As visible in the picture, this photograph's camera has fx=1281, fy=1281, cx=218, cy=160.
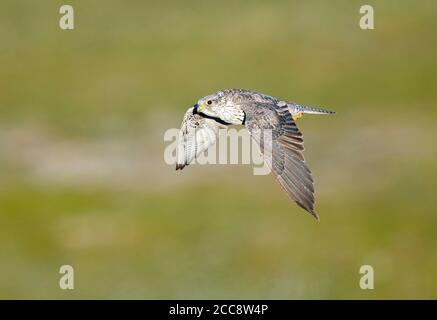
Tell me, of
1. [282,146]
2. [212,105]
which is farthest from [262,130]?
[212,105]

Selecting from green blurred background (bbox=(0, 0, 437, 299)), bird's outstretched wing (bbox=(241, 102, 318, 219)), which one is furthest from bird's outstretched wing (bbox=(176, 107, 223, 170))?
green blurred background (bbox=(0, 0, 437, 299))

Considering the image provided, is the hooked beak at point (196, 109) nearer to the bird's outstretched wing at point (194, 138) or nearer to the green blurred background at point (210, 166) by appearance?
the bird's outstretched wing at point (194, 138)

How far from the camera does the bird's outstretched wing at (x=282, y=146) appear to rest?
1222 centimetres

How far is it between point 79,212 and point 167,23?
52.5 feet

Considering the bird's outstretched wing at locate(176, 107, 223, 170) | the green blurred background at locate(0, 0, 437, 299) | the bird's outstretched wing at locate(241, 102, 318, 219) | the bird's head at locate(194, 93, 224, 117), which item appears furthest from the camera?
the green blurred background at locate(0, 0, 437, 299)

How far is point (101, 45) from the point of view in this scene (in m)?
46.6

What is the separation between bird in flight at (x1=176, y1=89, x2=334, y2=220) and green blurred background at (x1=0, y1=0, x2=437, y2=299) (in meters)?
11.0

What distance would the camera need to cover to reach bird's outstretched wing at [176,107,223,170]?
1409 cm

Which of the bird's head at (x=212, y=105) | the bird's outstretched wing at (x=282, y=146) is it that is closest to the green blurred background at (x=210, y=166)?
the bird's head at (x=212, y=105)

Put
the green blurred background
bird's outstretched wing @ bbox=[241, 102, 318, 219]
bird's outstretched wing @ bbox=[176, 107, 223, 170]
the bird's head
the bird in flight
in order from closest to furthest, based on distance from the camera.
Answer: bird's outstretched wing @ bbox=[241, 102, 318, 219], the bird in flight, the bird's head, bird's outstretched wing @ bbox=[176, 107, 223, 170], the green blurred background

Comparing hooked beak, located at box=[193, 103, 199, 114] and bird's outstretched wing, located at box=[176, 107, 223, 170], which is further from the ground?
hooked beak, located at box=[193, 103, 199, 114]

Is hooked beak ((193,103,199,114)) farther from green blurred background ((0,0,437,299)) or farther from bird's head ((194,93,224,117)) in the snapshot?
green blurred background ((0,0,437,299))

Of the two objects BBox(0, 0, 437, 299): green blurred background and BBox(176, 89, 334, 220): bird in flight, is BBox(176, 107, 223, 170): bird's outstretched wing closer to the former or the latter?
BBox(176, 89, 334, 220): bird in flight

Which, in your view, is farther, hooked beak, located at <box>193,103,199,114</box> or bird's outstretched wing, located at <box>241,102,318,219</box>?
hooked beak, located at <box>193,103,199,114</box>
